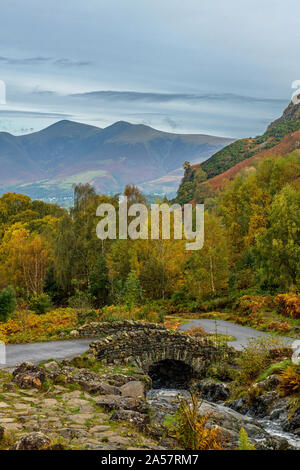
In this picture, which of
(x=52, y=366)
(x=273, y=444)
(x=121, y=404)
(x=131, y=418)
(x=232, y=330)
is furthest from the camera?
(x=232, y=330)

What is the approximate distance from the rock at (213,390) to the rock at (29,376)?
19.6ft

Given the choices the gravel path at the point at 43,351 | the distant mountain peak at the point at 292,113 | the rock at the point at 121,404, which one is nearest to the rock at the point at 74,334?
the gravel path at the point at 43,351

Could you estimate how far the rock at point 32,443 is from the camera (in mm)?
6566

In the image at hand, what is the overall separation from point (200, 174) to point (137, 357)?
98975 millimetres

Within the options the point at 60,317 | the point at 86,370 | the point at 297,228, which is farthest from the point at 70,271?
the point at 86,370

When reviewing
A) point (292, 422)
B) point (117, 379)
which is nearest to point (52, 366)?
point (117, 379)

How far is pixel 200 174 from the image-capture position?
370 ft

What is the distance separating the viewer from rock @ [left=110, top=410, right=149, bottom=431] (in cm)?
884

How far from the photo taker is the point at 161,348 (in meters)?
17.0

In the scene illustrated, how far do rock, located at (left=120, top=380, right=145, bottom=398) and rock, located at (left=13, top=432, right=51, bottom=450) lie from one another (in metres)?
5.12

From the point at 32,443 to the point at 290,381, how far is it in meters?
7.73

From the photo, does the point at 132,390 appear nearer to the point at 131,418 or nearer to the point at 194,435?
the point at 131,418

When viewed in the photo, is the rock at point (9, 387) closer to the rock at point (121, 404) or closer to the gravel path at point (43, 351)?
the rock at point (121, 404)

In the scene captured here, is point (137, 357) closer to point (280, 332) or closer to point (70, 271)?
point (280, 332)
